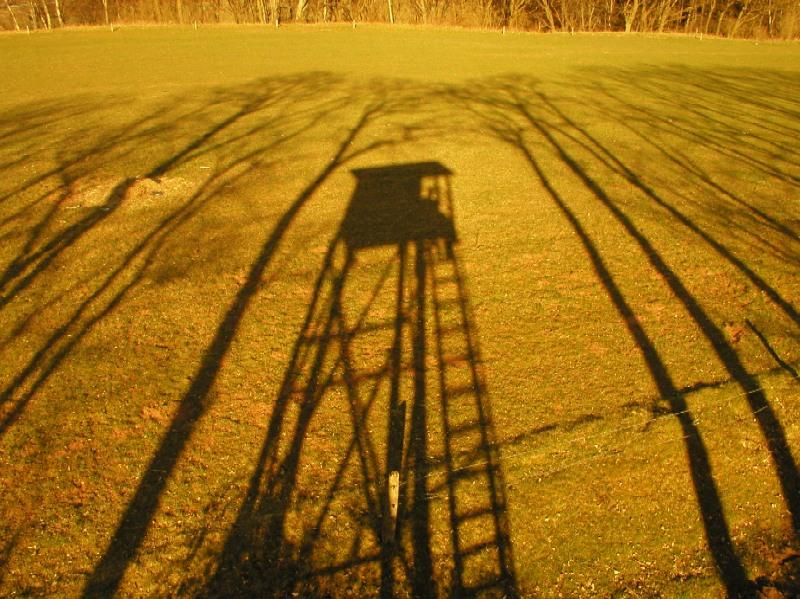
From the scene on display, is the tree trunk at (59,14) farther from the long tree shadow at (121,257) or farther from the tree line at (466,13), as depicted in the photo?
the long tree shadow at (121,257)

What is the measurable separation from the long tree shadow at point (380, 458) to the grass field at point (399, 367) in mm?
27

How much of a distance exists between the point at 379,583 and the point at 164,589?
5.33 ft

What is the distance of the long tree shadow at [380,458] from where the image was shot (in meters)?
4.44

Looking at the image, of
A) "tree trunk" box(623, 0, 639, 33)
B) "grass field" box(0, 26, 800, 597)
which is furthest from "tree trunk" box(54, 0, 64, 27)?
"tree trunk" box(623, 0, 639, 33)

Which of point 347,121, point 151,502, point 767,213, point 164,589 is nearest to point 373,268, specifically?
point 151,502

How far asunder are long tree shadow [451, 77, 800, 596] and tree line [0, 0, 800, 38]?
39.8 metres

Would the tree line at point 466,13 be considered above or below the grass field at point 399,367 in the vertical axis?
above

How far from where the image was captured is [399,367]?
667cm

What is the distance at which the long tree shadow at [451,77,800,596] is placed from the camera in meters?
4.80

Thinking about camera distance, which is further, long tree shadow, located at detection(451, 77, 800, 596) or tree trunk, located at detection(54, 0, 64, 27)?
tree trunk, located at detection(54, 0, 64, 27)

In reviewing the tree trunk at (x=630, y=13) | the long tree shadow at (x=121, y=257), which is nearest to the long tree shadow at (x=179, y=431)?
the long tree shadow at (x=121, y=257)

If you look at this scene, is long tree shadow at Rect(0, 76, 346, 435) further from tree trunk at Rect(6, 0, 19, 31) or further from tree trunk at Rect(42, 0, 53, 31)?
tree trunk at Rect(42, 0, 53, 31)

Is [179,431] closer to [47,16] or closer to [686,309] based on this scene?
[686,309]

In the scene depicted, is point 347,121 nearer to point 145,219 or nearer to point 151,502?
point 145,219
